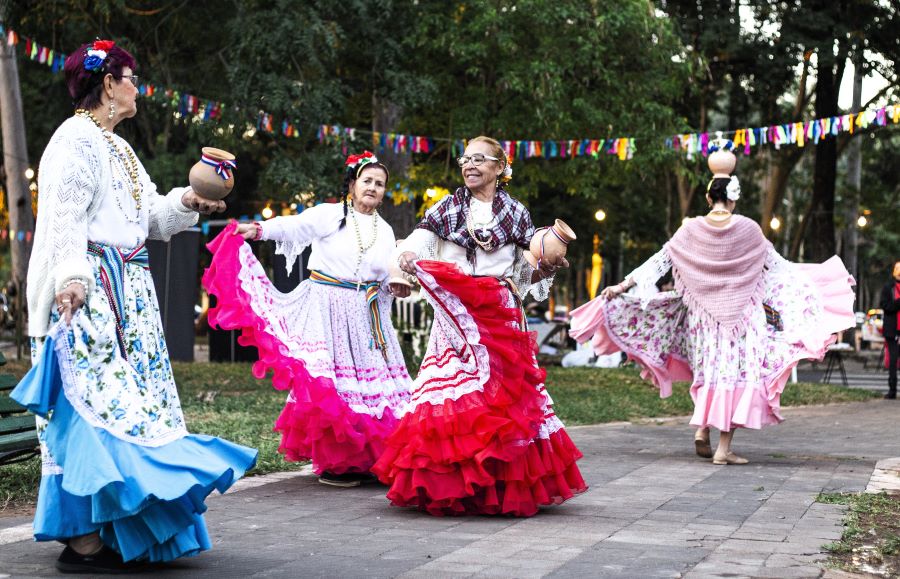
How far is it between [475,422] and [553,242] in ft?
3.34

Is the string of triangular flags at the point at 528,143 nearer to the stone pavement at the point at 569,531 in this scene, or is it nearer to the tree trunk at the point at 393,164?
the tree trunk at the point at 393,164

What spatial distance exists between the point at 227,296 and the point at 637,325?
10.7ft

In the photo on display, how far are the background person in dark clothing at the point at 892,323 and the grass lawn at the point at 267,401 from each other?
349mm

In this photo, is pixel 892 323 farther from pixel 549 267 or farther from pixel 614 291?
pixel 549 267

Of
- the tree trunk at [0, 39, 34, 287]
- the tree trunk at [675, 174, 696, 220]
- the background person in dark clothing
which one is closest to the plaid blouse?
the background person in dark clothing

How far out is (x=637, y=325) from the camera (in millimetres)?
9039

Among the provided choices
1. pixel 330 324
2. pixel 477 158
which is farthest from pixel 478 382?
pixel 330 324

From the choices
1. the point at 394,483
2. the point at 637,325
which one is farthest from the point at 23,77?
the point at 394,483

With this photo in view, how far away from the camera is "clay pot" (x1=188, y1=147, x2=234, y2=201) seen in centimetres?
489

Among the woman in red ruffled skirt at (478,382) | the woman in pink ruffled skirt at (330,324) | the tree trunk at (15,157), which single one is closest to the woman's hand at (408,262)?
the woman in red ruffled skirt at (478,382)

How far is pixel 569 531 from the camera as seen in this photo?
5.84 meters

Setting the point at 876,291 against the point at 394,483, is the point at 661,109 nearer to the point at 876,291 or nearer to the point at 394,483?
the point at 394,483

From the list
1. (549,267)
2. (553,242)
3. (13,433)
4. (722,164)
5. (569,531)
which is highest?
(722,164)

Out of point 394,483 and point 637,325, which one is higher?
point 637,325
